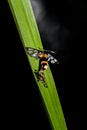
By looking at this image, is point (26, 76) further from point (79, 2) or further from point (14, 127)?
point (79, 2)

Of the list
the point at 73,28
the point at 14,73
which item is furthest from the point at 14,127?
the point at 73,28

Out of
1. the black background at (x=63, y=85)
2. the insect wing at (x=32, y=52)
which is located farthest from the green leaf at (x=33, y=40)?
the black background at (x=63, y=85)

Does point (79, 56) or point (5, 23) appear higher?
point (5, 23)

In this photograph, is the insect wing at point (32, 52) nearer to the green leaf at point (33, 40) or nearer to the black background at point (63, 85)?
the green leaf at point (33, 40)

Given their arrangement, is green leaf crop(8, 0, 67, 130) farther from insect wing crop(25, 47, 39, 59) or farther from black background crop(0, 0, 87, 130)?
black background crop(0, 0, 87, 130)

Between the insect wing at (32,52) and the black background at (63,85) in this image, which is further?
the black background at (63,85)

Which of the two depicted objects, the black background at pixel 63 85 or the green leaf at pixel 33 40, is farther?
the black background at pixel 63 85

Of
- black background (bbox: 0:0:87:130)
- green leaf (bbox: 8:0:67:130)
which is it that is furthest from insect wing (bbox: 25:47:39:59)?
black background (bbox: 0:0:87:130)

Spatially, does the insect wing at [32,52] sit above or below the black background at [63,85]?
above
